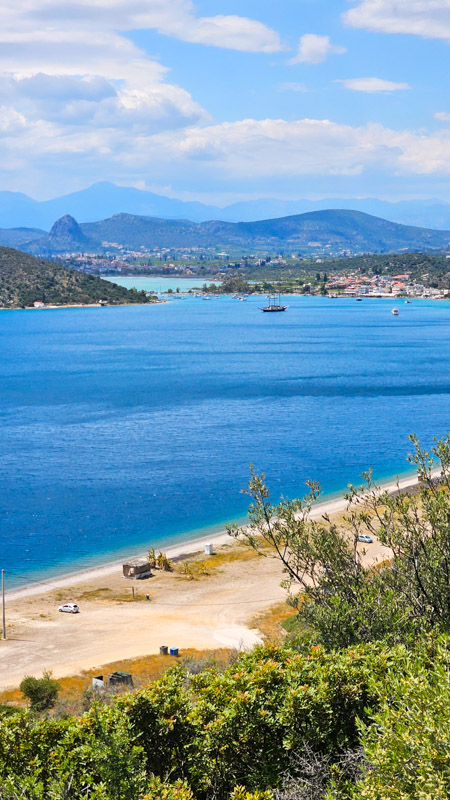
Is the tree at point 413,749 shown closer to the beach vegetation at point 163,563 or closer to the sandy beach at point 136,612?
the sandy beach at point 136,612

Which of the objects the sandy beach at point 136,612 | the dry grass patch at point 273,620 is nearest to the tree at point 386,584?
the sandy beach at point 136,612

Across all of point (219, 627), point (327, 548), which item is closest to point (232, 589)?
point (219, 627)

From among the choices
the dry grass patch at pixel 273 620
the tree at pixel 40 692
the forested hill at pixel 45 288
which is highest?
the forested hill at pixel 45 288

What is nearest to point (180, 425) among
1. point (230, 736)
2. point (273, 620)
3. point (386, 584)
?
point (273, 620)

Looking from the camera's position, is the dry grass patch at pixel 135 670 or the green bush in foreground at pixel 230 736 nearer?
the green bush in foreground at pixel 230 736

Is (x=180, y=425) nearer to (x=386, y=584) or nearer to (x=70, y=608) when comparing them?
(x=70, y=608)

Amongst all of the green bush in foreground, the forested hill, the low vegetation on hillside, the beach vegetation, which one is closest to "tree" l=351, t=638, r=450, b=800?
the low vegetation on hillside
